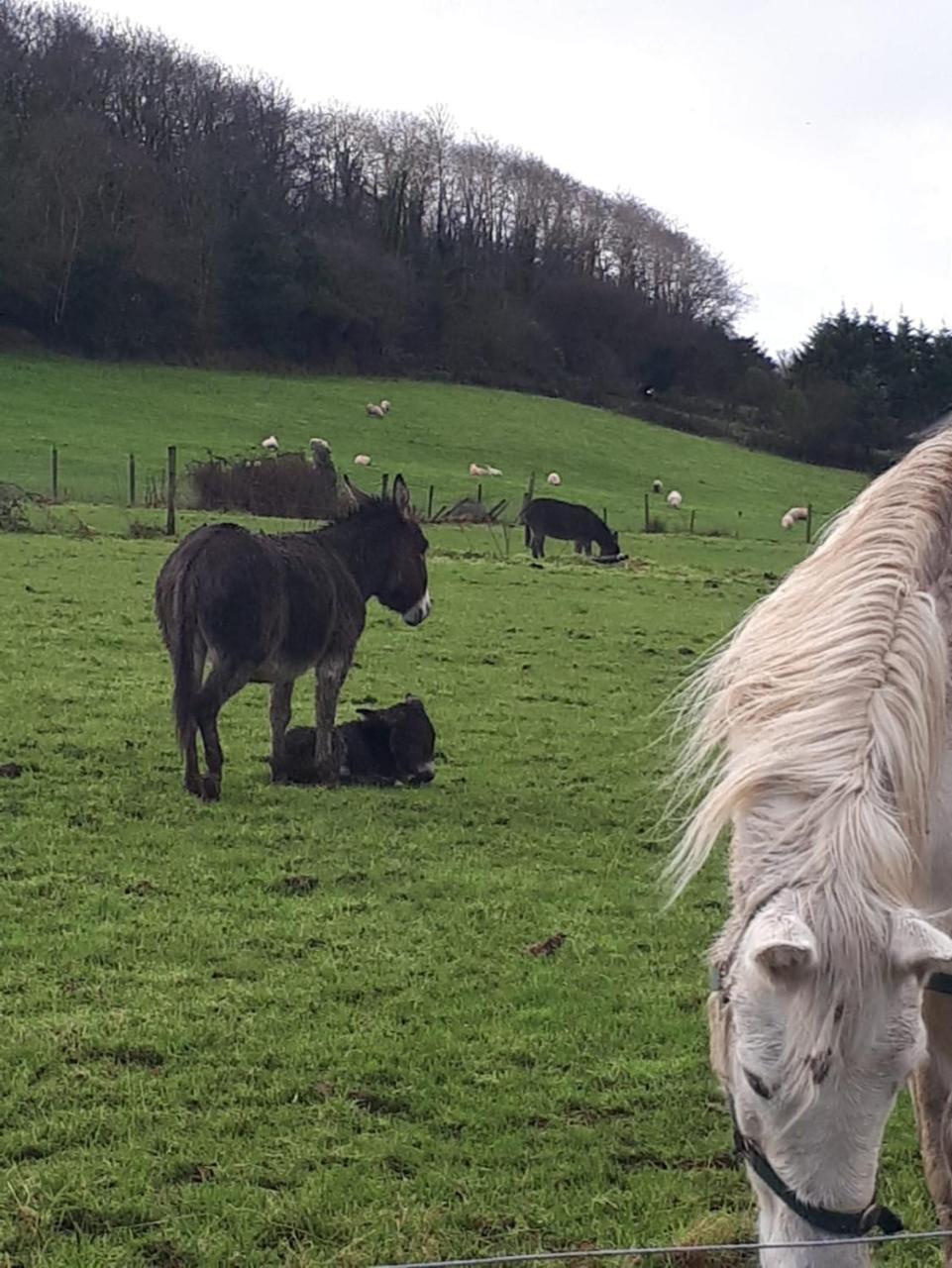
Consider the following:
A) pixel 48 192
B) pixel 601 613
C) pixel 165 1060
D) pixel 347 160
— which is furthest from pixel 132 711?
pixel 347 160

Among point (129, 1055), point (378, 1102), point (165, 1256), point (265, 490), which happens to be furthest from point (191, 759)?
point (265, 490)

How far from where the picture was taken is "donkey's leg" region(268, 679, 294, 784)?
26.6 ft

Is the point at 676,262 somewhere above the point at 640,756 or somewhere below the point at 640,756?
above

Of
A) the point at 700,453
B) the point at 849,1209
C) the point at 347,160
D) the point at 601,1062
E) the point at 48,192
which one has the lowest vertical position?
the point at 601,1062

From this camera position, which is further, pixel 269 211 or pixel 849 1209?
pixel 269 211

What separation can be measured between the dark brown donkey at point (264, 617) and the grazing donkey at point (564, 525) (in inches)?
562

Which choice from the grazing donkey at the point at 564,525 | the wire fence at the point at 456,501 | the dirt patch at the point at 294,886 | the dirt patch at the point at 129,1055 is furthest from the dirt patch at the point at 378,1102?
the grazing donkey at the point at 564,525

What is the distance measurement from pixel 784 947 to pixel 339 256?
48.1 metres

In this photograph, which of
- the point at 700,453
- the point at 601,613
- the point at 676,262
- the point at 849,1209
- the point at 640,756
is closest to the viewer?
the point at 849,1209

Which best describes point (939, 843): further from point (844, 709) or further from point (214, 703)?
point (214, 703)

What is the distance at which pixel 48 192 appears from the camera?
40.0 m

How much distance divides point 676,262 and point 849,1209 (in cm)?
6291

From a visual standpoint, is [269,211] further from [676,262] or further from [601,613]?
[601,613]

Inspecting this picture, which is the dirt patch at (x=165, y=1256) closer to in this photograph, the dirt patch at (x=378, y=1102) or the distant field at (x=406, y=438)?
the dirt patch at (x=378, y=1102)
